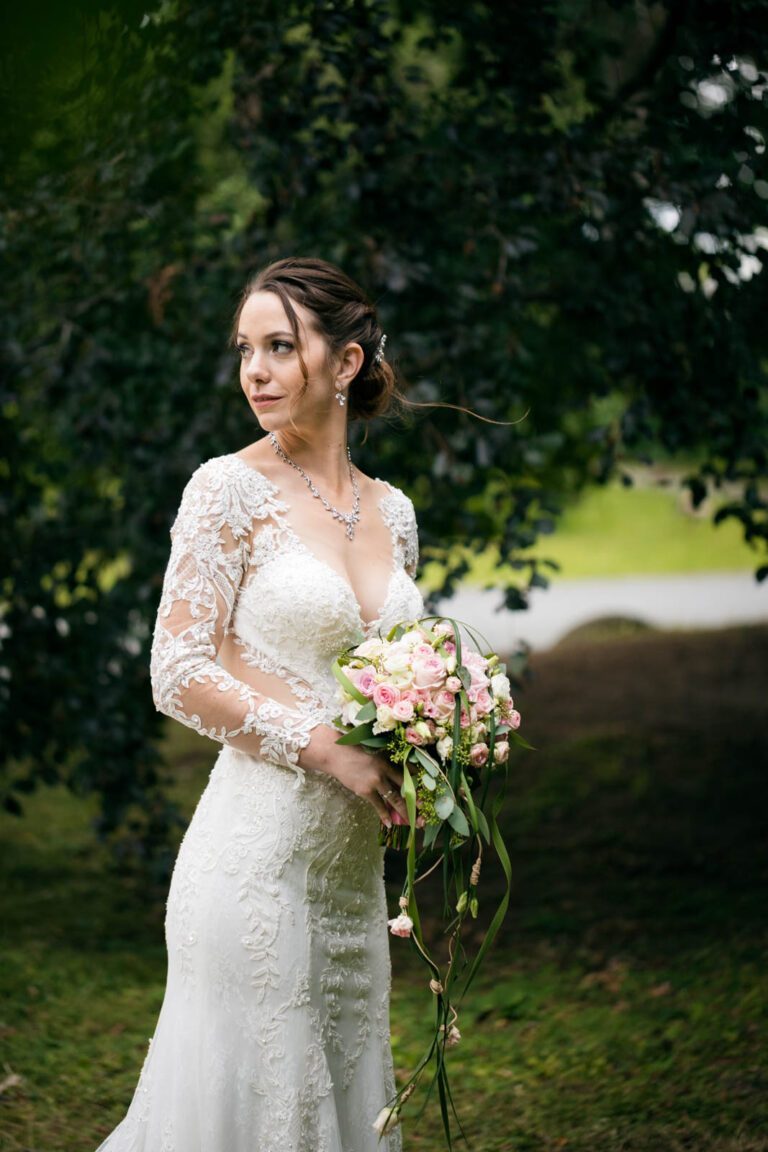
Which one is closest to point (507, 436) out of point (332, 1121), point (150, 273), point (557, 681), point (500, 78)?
point (500, 78)

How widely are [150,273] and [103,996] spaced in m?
3.23

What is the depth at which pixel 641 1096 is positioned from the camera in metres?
4.42

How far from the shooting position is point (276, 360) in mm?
2932

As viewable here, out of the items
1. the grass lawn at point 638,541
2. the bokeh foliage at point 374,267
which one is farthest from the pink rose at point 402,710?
the grass lawn at point 638,541

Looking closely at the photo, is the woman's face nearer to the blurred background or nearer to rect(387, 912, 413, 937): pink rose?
rect(387, 912, 413, 937): pink rose

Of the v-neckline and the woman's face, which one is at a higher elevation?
the woman's face

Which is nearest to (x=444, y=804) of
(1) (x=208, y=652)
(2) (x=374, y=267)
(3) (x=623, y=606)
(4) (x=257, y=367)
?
(1) (x=208, y=652)

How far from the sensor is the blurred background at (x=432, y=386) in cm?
454

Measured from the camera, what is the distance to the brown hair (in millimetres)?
2953

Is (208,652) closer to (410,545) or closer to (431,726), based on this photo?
(431,726)

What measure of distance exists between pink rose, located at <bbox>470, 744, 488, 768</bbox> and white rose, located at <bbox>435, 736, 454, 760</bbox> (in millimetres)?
69

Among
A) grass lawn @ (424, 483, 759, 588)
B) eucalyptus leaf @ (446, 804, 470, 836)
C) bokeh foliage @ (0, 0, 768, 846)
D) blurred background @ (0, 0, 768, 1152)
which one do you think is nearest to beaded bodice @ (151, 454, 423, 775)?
eucalyptus leaf @ (446, 804, 470, 836)

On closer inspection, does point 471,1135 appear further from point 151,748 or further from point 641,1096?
point 151,748

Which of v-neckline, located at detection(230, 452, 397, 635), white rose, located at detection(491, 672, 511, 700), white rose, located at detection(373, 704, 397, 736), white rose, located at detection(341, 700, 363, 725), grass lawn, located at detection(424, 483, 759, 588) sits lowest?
white rose, located at detection(373, 704, 397, 736)
